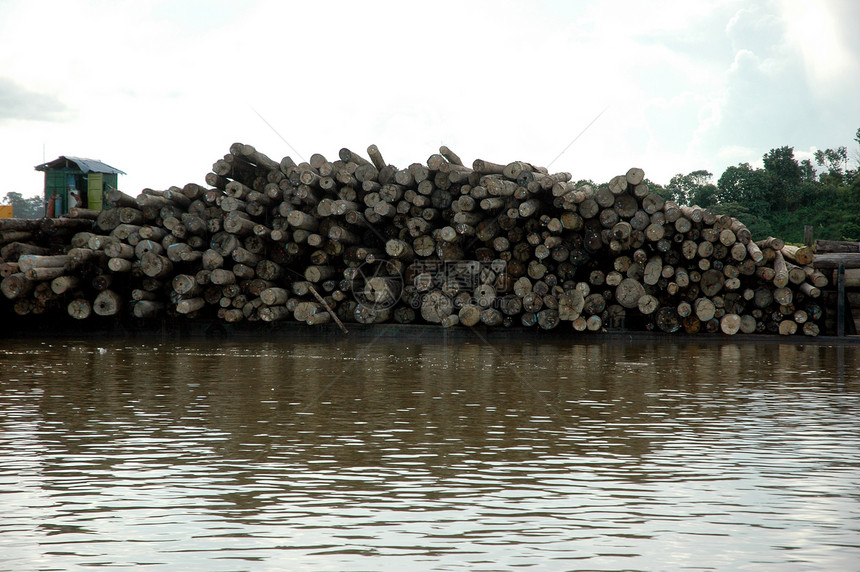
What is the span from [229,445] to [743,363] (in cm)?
748

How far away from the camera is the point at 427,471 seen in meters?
4.66

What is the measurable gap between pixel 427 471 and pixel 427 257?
1095 cm

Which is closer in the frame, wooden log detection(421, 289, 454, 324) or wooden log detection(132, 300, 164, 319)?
wooden log detection(421, 289, 454, 324)

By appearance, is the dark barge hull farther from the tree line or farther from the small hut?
the tree line

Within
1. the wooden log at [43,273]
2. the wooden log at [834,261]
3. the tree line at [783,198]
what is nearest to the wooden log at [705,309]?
the wooden log at [834,261]

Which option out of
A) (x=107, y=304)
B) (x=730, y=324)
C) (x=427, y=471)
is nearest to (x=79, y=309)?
(x=107, y=304)

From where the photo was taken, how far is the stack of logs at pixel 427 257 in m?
14.8

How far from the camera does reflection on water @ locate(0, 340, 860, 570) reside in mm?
3336

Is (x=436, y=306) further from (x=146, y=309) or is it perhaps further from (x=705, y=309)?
(x=146, y=309)

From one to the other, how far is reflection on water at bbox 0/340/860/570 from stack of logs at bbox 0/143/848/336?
573 centimetres

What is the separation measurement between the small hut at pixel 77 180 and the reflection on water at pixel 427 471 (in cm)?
1355

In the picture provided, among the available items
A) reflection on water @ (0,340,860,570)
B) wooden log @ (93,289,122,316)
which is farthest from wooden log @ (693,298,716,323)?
wooden log @ (93,289,122,316)

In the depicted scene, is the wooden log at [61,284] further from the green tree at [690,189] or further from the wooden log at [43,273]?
the green tree at [690,189]

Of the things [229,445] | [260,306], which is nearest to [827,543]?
[229,445]
